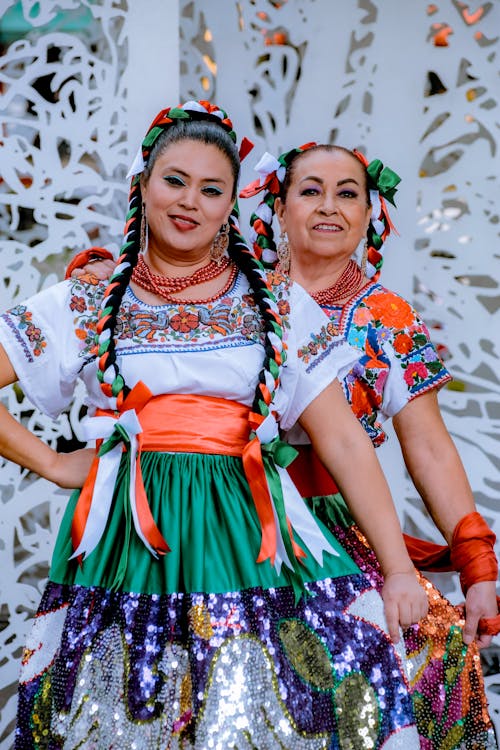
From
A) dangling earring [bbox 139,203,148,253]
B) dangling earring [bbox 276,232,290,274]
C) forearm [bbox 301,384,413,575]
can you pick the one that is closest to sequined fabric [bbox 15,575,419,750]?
forearm [bbox 301,384,413,575]

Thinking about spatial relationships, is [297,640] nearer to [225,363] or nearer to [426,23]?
[225,363]

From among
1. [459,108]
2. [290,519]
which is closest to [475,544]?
[290,519]

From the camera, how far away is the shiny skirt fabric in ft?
5.19

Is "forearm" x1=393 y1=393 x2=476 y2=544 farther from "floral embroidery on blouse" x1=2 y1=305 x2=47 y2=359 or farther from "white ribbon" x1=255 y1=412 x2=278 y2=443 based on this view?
"floral embroidery on blouse" x1=2 y1=305 x2=47 y2=359

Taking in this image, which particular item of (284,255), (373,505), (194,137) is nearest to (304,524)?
(373,505)

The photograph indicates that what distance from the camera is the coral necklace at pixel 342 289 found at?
238cm

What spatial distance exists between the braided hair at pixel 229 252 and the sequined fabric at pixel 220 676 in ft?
1.12

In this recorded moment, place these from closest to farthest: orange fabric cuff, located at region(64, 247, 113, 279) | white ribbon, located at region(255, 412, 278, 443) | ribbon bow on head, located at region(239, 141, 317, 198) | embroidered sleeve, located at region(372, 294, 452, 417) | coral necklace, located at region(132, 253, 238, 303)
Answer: white ribbon, located at region(255, 412, 278, 443), coral necklace, located at region(132, 253, 238, 303), orange fabric cuff, located at region(64, 247, 113, 279), embroidered sleeve, located at region(372, 294, 452, 417), ribbon bow on head, located at region(239, 141, 317, 198)

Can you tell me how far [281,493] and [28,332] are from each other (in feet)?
1.76

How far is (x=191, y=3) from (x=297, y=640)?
7.48ft

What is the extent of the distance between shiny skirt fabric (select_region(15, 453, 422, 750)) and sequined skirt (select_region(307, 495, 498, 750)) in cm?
17

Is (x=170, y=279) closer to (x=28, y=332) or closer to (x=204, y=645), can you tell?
(x=28, y=332)

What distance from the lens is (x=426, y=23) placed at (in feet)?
10.5

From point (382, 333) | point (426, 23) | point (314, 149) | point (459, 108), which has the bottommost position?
point (382, 333)
